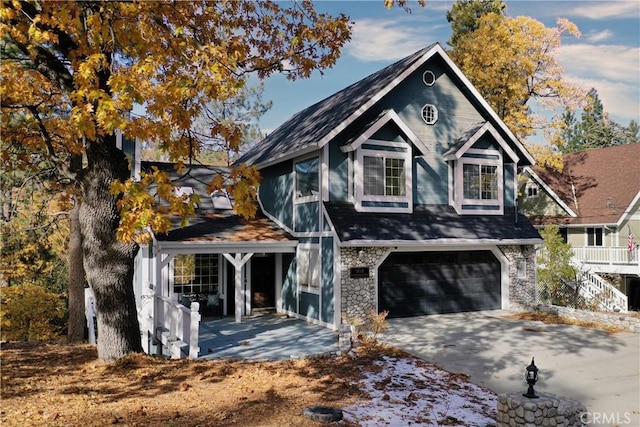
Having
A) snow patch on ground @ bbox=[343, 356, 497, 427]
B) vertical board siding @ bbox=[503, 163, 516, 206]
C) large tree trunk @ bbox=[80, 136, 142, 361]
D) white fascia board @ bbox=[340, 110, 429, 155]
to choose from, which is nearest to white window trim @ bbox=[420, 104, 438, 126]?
white fascia board @ bbox=[340, 110, 429, 155]

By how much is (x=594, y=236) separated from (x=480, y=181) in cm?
1356

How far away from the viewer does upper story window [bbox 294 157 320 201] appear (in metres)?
15.8

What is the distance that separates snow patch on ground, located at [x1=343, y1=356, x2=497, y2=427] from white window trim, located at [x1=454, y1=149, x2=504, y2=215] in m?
8.16

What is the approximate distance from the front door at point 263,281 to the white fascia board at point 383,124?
17.4 feet

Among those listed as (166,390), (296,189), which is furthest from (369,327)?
→ (166,390)

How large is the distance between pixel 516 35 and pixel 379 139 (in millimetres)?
14730

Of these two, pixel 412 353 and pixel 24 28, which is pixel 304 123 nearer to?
pixel 412 353

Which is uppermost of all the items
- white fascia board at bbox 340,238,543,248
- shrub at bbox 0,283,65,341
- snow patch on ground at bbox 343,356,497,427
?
white fascia board at bbox 340,238,543,248

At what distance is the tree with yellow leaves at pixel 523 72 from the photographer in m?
26.2

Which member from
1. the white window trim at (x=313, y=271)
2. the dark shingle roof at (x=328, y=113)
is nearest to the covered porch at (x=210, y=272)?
the white window trim at (x=313, y=271)

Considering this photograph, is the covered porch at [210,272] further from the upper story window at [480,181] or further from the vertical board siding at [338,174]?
the upper story window at [480,181]

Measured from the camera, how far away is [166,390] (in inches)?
323

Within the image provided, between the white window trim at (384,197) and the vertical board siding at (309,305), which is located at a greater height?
the white window trim at (384,197)
